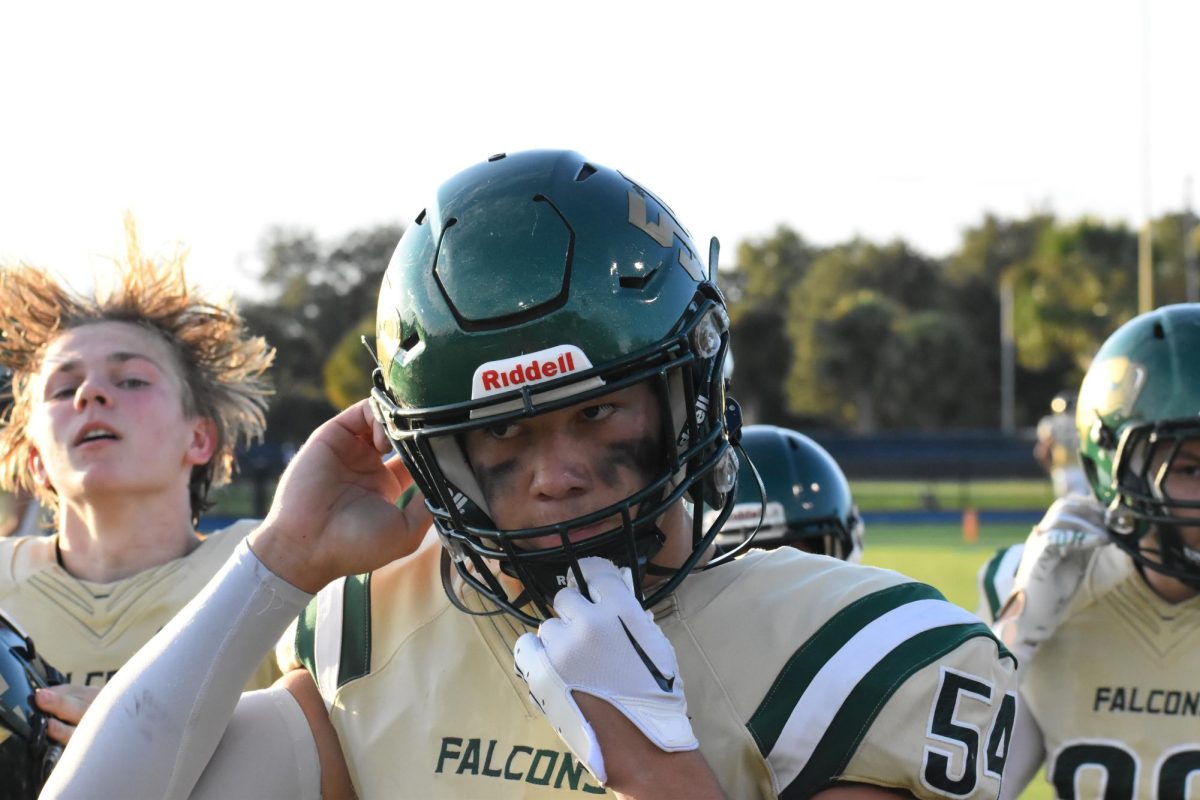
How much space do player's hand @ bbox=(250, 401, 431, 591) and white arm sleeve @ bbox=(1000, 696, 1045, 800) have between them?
154cm

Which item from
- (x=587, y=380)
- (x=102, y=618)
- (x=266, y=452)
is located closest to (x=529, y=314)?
(x=587, y=380)

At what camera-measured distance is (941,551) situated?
15289 millimetres

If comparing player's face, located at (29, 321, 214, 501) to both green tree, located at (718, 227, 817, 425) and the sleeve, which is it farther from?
green tree, located at (718, 227, 817, 425)

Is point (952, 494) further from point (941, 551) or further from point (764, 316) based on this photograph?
point (764, 316)

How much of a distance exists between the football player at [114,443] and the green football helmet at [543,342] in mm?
1296

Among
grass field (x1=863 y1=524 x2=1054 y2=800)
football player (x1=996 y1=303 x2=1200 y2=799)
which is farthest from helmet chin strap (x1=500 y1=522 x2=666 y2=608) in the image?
grass field (x1=863 y1=524 x2=1054 y2=800)

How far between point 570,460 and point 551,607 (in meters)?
0.20

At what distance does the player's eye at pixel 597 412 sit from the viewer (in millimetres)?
1788

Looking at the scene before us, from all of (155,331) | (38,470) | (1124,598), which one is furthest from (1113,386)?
(38,470)

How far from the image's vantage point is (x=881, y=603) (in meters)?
1.78

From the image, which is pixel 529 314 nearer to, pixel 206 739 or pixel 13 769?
pixel 206 739

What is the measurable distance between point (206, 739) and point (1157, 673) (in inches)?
77.2

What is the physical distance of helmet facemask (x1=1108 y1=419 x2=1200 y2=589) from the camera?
2830 mm

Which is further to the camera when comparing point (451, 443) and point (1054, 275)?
point (1054, 275)
